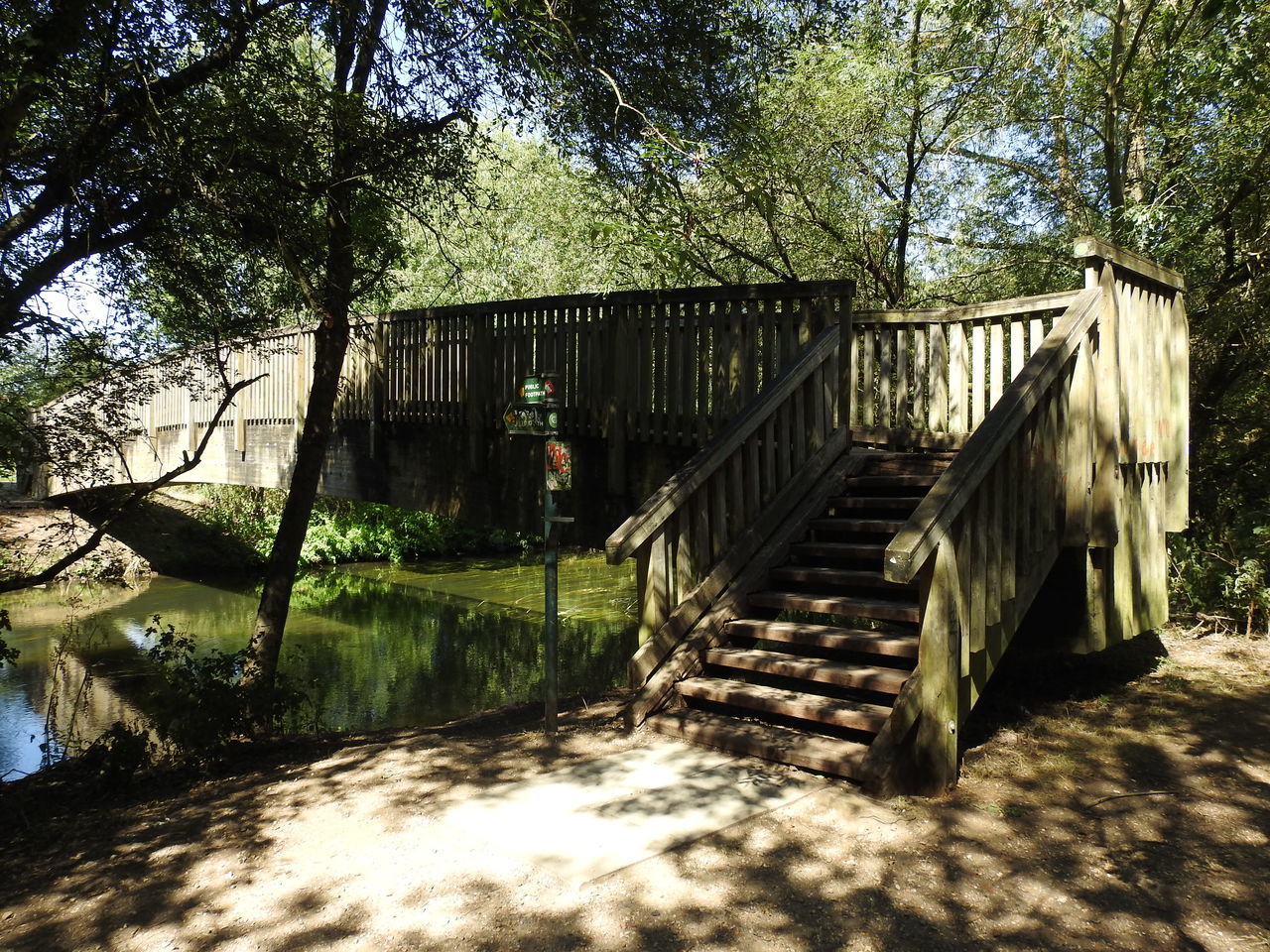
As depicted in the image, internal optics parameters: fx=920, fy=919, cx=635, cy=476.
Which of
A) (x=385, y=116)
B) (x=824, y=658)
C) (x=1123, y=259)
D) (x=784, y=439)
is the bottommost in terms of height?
(x=824, y=658)

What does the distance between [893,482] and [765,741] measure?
2.38 metres

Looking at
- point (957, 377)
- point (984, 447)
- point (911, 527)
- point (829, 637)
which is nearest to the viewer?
point (911, 527)

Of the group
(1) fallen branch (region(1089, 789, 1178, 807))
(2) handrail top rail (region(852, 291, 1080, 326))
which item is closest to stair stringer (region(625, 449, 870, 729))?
(2) handrail top rail (region(852, 291, 1080, 326))

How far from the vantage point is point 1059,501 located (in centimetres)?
562

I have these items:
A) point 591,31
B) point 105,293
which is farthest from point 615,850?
point 591,31

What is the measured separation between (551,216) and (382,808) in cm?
1864

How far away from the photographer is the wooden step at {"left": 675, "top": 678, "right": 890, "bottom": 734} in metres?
4.75

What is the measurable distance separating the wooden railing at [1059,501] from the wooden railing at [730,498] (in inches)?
64.5

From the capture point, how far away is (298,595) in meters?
19.8

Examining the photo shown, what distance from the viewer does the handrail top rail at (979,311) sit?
6395mm

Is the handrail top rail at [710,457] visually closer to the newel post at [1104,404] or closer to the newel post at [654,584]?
the newel post at [654,584]

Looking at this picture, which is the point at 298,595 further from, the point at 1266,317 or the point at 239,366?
the point at 1266,317

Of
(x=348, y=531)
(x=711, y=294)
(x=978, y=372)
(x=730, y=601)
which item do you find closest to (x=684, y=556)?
(x=730, y=601)

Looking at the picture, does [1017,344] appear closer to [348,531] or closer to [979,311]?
[979,311]
